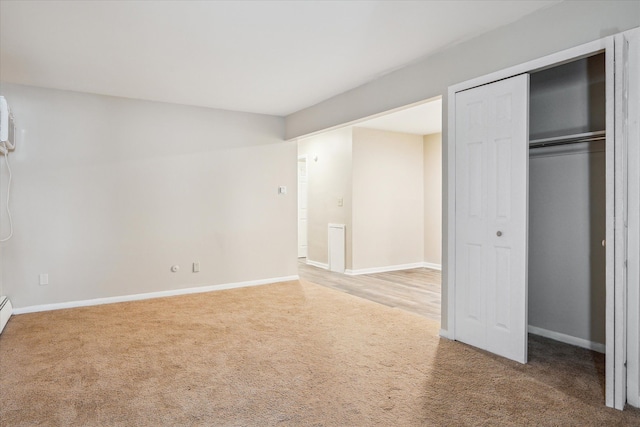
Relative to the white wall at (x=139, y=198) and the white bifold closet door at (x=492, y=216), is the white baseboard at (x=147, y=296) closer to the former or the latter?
the white wall at (x=139, y=198)

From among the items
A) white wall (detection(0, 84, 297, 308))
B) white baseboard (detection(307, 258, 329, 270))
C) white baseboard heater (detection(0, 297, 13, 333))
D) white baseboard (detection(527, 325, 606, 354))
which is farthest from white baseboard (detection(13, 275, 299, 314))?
white baseboard (detection(527, 325, 606, 354))

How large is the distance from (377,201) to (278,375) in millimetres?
4700

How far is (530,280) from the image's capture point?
150 inches

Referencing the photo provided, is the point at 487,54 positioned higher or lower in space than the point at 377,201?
higher

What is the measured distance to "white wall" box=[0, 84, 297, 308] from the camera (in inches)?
179

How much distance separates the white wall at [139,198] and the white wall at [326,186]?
1049mm

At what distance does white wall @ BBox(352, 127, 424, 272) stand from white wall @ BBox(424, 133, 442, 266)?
0.30 ft

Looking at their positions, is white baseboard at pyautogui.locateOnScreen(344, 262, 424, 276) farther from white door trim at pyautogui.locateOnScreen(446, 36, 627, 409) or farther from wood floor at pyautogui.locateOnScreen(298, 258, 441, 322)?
white door trim at pyautogui.locateOnScreen(446, 36, 627, 409)

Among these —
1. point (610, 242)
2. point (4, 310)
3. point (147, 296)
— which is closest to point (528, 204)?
point (610, 242)

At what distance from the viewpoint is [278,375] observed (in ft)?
9.14

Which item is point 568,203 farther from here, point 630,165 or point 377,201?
point 377,201

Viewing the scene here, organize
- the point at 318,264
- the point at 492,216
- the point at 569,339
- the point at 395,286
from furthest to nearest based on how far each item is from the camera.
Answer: the point at 318,264, the point at 395,286, the point at 569,339, the point at 492,216

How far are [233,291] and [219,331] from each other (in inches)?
70.1

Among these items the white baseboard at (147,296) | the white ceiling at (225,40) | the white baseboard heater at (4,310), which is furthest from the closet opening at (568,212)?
the white baseboard heater at (4,310)
